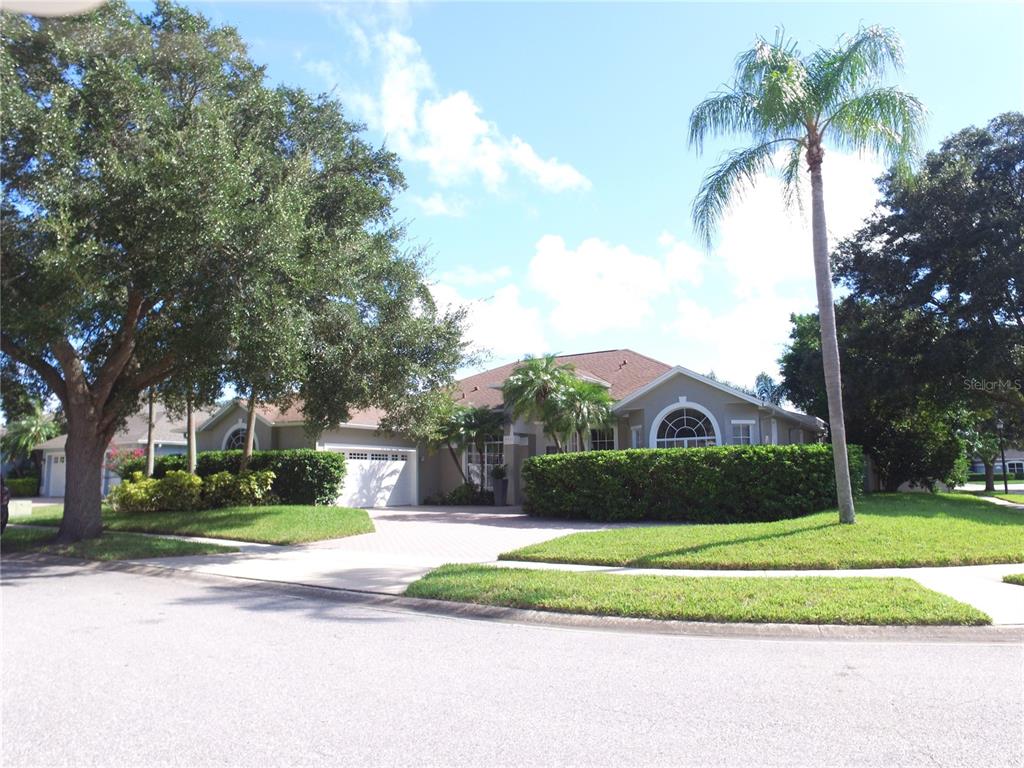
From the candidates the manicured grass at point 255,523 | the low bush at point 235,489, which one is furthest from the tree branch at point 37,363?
the low bush at point 235,489

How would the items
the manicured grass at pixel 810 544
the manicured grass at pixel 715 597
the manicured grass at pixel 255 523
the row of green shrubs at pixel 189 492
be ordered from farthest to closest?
the row of green shrubs at pixel 189 492 < the manicured grass at pixel 255 523 < the manicured grass at pixel 810 544 < the manicured grass at pixel 715 597

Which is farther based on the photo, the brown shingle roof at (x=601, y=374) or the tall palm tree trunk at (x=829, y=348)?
the brown shingle roof at (x=601, y=374)

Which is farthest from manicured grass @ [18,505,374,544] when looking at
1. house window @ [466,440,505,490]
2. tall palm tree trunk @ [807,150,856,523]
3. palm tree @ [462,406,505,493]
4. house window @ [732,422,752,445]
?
house window @ [732,422,752,445]

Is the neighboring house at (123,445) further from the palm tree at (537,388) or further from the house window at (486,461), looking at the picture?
the palm tree at (537,388)

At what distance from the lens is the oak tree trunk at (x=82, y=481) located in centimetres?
1439

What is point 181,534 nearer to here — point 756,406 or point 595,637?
point 595,637

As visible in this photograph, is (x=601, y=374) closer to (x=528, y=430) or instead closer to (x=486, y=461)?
(x=528, y=430)

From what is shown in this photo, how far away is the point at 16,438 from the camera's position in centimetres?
3891

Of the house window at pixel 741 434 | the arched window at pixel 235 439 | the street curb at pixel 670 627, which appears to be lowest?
the street curb at pixel 670 627

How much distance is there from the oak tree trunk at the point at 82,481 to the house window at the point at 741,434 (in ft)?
53.5

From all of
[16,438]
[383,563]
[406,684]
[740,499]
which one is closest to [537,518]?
[740,499]

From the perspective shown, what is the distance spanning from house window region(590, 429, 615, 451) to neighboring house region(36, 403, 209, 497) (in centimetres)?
1840

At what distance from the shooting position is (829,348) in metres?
13.0

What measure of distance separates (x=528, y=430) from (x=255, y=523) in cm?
1111
